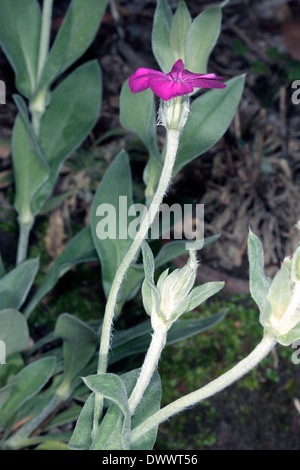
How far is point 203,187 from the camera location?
6.75ft

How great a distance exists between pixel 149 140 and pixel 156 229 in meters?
0.18

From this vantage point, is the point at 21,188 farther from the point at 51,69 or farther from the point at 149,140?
the point at 149,140

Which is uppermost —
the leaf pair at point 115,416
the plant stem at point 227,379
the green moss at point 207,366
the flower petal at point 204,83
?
the flower petal at point 204,83

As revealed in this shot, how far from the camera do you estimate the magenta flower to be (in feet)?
2.26

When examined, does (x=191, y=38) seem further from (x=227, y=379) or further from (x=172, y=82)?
(x=227, y=379)

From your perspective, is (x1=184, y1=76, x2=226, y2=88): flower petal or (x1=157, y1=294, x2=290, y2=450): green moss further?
(x1=157, y1=294, x2=290, y2=450): green moss

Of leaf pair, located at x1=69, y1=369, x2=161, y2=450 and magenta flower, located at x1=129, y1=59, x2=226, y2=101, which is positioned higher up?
magenta flower, located at x1=129, y1=59, x2=226, y2=101

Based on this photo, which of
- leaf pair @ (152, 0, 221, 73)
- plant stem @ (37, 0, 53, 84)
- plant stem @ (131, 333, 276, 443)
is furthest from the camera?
plant stem @ (37, 0, 53, 84)

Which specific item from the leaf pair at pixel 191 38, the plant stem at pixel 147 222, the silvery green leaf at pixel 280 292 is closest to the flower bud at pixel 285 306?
the silvery green leaf at pixel 280 292

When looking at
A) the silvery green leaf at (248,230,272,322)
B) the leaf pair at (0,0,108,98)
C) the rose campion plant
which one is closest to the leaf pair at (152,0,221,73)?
the rose campion plant

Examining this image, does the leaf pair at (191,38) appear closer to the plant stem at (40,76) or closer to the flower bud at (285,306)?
the plant stem at (40,76)

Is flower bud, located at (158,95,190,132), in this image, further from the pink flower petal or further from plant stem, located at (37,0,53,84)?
plant stem, located at (37,0,53,84)

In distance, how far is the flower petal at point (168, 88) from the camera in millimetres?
686
